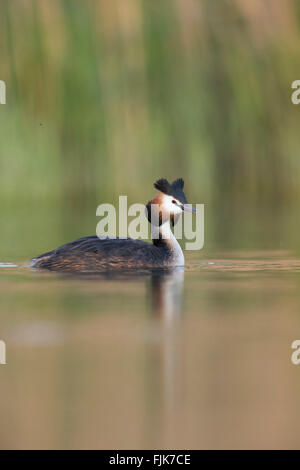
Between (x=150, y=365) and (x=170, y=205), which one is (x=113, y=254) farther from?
(x=150, y=365)

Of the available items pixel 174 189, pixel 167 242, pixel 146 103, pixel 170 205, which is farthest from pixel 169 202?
pixel 146 103

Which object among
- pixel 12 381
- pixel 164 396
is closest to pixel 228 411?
pixel 164 396

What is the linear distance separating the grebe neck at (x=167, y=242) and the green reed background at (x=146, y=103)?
301 inches

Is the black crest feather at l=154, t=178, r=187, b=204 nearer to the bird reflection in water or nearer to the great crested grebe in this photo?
the great crested grebe

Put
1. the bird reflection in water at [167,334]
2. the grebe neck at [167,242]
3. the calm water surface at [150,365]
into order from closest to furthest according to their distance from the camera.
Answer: the calm water surface at [150,365] < the bird reflection in water at [167,334] < the grebe neck at [167,242]

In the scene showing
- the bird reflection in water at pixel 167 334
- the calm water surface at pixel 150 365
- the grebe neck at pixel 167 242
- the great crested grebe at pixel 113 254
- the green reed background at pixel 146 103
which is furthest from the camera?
the green reed background at pixel 146 103

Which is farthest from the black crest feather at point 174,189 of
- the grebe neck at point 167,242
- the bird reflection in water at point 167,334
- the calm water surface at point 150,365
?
the calm water surface at point 150,365

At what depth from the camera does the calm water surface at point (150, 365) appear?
187 inches

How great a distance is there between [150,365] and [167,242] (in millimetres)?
5073

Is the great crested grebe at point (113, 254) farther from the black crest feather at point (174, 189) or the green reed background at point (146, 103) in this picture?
the green reed background at point (146, 103)

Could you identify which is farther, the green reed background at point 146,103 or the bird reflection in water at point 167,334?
the green reed background at point 146,103

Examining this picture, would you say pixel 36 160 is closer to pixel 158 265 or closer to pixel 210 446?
pixel 158 265

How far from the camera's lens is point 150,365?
19.5 ft

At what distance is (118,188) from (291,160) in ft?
11.4
